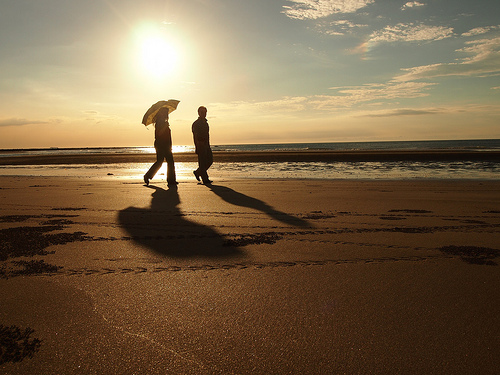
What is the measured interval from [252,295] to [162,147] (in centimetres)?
890

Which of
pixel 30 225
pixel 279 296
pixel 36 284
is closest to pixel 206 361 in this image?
pixel 279 296

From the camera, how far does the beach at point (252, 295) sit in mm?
1811

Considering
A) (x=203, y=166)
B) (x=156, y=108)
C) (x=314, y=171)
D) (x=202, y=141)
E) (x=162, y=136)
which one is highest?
(x=156, y=108)

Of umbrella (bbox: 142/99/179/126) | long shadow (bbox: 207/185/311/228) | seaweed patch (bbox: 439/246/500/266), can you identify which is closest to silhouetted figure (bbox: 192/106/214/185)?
umbrella (bbox: 142/99/179/126)

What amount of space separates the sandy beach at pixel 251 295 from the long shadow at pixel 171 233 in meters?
0.03

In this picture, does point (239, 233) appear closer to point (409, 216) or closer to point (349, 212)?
point (349, 212)

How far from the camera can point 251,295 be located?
2547mm

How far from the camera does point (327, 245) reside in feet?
12.6

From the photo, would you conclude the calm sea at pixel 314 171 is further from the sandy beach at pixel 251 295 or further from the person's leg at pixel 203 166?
the sandy beach at pixel 251 295

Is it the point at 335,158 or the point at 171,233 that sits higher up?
the point at 335,158

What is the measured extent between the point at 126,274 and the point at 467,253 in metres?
3.02

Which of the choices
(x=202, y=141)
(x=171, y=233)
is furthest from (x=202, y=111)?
(x=171, y=233)

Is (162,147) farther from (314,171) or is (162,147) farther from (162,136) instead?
(314,171)

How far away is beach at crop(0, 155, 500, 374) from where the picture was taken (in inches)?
71.3
